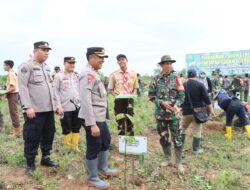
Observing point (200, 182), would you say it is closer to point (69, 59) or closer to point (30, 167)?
point (30, 167)

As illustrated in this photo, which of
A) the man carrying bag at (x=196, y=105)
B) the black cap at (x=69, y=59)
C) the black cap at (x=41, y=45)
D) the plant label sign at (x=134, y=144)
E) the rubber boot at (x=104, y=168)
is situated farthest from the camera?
the man carrying bag at (x=196, y=105)

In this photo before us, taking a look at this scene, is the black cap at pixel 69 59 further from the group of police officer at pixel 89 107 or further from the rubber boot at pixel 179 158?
the rubber boot at pixel 179 158

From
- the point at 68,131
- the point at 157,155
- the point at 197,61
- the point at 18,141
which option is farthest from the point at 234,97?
the point at 197,61

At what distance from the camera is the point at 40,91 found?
15.5 feet

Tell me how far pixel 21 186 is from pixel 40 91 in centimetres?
124

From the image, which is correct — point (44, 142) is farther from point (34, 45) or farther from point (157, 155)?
point (157, 155)

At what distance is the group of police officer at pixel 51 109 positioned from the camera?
14.2ft

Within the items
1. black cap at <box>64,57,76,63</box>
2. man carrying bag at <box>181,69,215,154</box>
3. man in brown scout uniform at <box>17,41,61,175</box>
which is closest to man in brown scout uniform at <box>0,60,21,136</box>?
black cap at <box>64,57,76,63</box>

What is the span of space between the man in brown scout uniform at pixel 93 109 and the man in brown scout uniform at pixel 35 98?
2.10ft

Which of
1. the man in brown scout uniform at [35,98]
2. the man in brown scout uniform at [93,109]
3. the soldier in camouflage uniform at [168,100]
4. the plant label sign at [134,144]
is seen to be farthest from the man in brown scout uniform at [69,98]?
the plant label sign at [134,144]

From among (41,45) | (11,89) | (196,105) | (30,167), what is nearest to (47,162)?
(30,167)

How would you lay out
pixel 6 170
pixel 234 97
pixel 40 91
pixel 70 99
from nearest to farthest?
pixel 40 91 → pixel 6 170 → pixel 70 99 → pixel 234 97

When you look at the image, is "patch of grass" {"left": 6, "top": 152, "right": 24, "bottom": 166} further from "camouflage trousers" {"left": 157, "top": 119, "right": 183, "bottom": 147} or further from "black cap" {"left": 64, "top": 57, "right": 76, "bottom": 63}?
"camouflage trousers" {"left": 157, "top": 119, "right": 183, "bottom": 147}

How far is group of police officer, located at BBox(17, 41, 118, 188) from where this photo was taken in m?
4.33
